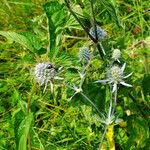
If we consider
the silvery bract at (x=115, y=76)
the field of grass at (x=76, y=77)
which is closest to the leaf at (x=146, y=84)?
the field of grass at (x=76, y=77)

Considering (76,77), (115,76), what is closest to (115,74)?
(115,76)

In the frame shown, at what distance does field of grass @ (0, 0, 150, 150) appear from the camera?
104cm

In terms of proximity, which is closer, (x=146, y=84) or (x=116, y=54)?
(x=116, y=54)

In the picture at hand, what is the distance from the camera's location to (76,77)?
1115 mm

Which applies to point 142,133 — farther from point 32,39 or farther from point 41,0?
point 41,0

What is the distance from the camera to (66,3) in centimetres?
104

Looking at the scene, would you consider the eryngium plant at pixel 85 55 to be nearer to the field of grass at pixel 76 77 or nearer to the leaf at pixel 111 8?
the field of grass at pixel 76 77

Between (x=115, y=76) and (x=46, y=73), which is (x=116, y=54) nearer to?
(x=115, y=76)

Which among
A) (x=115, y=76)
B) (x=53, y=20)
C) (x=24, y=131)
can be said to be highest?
(x=53, y=20)

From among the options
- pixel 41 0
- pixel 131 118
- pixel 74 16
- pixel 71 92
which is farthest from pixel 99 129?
pixel 41 0

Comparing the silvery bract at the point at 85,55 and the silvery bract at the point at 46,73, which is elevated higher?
the silvery bract at the point at 85,55

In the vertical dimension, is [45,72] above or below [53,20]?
below

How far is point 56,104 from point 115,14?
827mm

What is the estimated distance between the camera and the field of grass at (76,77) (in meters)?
1.04
